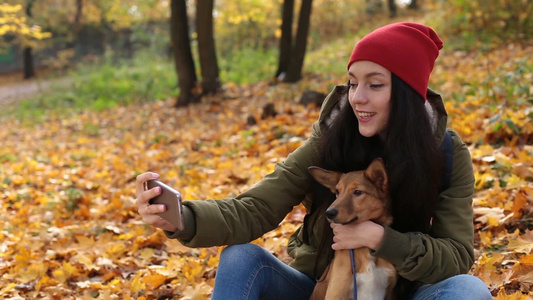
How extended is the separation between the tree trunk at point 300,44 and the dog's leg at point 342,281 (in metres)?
10.8

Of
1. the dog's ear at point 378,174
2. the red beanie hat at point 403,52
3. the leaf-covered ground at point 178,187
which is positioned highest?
the red beanie hat at point 403,52

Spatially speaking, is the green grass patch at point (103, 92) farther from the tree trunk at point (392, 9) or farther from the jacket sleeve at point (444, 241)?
the jacket sleeve at point (444, 241)

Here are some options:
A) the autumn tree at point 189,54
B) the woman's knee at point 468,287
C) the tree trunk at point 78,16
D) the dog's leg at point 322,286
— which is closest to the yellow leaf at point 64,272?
the dog's leg at point 322,286

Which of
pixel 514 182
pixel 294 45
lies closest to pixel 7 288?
pixel 514 182

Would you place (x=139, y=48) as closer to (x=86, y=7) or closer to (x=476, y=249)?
(x=86, y=7)

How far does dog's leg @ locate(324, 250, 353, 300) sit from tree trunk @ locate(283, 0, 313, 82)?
10.8 m

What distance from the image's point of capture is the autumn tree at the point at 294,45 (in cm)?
1274

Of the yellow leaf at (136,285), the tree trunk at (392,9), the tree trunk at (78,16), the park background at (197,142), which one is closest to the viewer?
the yellow leaf at (136,285)

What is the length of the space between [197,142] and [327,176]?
6654 mm

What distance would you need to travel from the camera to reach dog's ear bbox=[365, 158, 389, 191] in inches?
87.5

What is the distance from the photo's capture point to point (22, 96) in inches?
828

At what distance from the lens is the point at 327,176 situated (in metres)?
2.37

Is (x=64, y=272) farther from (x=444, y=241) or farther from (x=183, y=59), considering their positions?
(x=183, y=59)

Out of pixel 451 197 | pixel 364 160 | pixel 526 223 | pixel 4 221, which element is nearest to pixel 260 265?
pixel 364 160
